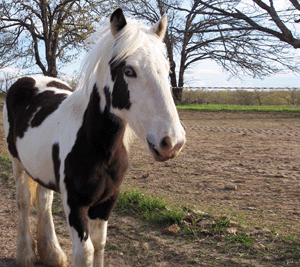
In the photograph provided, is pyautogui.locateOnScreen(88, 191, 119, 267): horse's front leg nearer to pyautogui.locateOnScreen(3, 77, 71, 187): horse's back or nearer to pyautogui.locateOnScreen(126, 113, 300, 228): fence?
pyautogui.locateOnScreen(3, 77, 71, 187): horse's back

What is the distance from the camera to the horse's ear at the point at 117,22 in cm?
181

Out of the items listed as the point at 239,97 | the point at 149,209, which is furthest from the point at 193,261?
the point at 239,97

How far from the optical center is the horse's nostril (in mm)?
1463

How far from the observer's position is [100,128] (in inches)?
79.4

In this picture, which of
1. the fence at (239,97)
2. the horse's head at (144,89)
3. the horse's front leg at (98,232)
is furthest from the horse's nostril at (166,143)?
the fence at (239,97)

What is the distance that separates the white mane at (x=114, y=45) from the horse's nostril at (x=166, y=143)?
60 centimetres

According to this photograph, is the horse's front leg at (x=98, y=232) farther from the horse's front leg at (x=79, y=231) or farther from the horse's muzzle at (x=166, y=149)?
the horse's muzzle at (x=166, y=149)

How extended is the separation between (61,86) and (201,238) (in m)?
2.28

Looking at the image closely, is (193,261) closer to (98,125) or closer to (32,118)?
(98,125)

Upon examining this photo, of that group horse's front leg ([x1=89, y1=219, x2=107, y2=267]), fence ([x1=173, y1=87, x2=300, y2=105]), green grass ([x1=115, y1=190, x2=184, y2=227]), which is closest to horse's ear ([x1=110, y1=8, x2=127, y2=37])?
horse's front leg ([x1=89, y1=219, x2=107, y2=267])

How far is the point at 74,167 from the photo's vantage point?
1.96 metres

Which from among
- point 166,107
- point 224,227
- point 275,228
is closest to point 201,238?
point 224,227

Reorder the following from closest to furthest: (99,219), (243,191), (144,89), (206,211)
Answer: (144,89) → (99,219) → (206,211) → (243,191)

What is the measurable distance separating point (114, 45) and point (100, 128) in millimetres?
575
